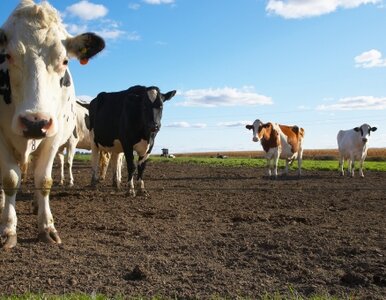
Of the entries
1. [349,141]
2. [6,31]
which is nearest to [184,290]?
[6,31]

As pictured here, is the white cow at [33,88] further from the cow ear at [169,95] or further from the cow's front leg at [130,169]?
the cow ear at [169,95]

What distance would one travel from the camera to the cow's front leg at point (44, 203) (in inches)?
232

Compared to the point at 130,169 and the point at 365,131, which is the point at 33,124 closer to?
the point at 130,169

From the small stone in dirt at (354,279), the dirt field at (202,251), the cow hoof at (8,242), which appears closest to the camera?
the dirt field at (202,251)

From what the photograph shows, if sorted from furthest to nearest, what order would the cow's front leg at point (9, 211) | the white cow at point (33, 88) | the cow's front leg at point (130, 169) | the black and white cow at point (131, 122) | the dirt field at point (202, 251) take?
1. the black and white cow at point (131, 122)
2. the cow's front leg at point (130, 169)
3. the cow's front leg at point (9, 211)
4. the white cow at point (33, 88)
5. the dirt field at point (202, 251)

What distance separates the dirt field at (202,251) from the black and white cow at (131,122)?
100 inches

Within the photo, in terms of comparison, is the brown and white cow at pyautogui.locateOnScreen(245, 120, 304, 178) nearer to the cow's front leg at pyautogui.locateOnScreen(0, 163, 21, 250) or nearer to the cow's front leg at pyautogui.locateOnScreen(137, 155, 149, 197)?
the cow's front leg at pyautogui.locateOnScreen(137, 155, 149, 197)

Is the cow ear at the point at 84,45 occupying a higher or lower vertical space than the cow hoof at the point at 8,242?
higher

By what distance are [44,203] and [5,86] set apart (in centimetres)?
154

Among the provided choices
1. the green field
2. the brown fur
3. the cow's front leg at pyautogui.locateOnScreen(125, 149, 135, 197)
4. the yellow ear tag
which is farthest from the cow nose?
the green field

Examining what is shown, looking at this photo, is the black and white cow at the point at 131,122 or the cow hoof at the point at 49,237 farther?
the black and white cow at the point at 131,122

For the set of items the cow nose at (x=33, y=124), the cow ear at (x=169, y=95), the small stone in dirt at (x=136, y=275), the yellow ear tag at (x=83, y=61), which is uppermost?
the cow ear at (x=169, y=95)

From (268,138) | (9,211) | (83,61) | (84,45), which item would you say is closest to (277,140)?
(268,138)

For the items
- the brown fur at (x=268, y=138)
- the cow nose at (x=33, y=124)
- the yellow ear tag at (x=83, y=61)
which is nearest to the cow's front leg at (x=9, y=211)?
the cow nose at (x=33, y=124)
